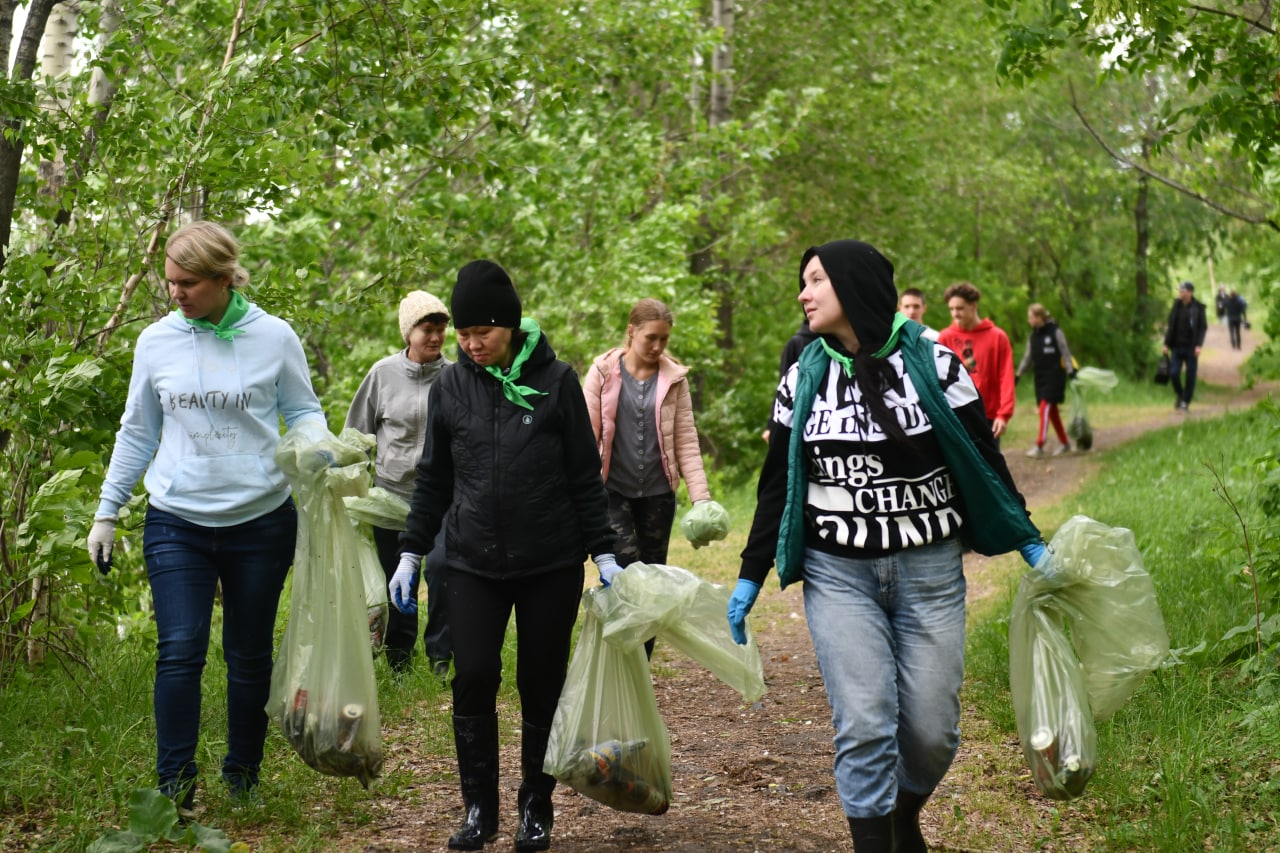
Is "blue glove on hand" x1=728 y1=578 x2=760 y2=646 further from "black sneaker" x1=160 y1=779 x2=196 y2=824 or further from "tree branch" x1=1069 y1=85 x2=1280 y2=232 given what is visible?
"tree branch" x1=1069 y1=85 x2=1280 y2=232

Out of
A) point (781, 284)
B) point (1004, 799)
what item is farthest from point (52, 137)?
point (781, 284)

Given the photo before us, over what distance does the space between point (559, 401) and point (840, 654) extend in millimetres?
1223

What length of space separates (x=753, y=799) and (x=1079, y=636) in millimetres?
1477

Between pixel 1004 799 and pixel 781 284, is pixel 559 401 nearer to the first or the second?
pixel 1004 799

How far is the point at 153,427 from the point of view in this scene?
167 inches

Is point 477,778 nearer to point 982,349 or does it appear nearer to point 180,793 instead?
point 180,793

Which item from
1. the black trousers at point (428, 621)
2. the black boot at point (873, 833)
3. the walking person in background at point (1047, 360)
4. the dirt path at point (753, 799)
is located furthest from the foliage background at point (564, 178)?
the black boot at point (873, 833)

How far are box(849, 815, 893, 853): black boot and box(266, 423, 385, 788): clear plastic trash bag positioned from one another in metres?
1.60

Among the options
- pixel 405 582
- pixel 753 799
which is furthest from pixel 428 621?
pixel 405 582

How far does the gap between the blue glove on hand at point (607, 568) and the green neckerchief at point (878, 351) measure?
104cm

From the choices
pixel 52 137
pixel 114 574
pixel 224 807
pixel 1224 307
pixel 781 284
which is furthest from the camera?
pixel 1224 307

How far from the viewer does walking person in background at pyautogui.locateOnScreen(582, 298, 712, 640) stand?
626 cm

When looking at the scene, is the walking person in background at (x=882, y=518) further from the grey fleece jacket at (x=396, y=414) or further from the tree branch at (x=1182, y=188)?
the tree branch at (x=1182, y=188)

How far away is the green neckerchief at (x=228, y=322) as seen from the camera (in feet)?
13.9
